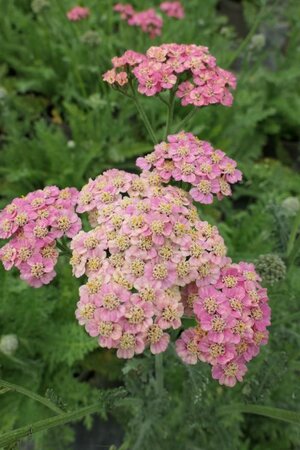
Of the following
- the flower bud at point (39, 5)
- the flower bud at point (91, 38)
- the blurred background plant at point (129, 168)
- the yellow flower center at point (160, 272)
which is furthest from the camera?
the flower bud at point (39, 5)

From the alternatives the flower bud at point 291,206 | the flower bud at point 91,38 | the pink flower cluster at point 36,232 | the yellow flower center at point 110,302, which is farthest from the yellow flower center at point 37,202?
the flower bud at point 91,38

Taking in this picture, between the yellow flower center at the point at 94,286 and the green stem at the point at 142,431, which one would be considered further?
the green stem at the point at 142,431

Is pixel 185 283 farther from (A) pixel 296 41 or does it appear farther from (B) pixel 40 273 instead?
(A) pixel 296 41

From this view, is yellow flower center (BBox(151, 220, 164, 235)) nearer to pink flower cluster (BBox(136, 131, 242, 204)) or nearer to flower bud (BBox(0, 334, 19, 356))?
pink flower cluster (BBox(136, 131, 242, 204))

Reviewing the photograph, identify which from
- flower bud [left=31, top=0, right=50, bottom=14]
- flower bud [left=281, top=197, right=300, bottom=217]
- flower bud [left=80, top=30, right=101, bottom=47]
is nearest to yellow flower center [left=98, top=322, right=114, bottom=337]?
flower bud [left=281, top=197, right=300, bottom=217]

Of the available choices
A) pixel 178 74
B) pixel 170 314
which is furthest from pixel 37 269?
pixel 178 74

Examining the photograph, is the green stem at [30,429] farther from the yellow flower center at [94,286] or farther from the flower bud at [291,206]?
the flower bud at [291,206]


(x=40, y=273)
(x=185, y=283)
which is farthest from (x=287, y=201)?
(x=40, y=273)
